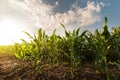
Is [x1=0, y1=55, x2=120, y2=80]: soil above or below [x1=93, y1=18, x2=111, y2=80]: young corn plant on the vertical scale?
below

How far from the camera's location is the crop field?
5.21m

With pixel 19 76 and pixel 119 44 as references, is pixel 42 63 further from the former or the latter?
pixel 119 44

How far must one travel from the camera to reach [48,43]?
249 inches

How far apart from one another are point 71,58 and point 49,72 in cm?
57

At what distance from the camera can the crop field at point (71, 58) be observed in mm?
5215

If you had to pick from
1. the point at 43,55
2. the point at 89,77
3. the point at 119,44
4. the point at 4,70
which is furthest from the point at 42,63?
the point at 119,44

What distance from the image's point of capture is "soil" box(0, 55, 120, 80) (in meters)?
5.10

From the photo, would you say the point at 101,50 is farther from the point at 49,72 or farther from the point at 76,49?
the point at 49,72

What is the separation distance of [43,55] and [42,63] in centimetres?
41

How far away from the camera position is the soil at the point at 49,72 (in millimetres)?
5098

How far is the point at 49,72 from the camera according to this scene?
215 inches

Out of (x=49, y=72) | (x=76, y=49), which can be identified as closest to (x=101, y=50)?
(x=76, y=49)

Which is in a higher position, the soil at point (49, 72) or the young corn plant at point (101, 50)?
the young corn plant at point (101, 50)

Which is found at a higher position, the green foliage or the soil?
the green foliage
